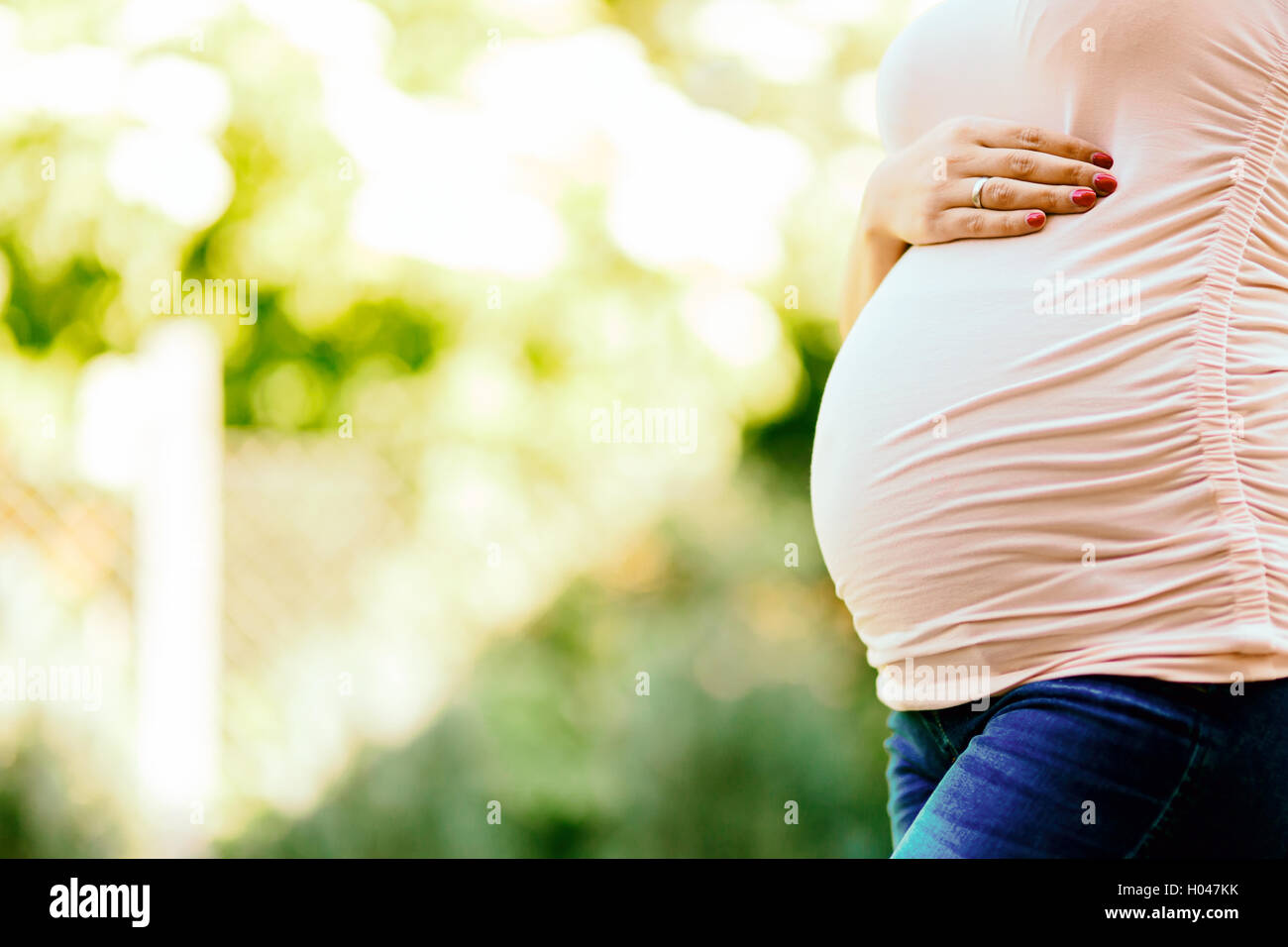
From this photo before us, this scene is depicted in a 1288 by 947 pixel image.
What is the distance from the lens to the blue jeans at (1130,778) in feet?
2.91

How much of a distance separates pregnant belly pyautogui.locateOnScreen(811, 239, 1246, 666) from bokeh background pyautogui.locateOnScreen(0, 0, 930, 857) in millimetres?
2039

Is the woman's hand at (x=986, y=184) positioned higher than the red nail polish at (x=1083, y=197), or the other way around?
the woman's hand at (x=986, y=184)

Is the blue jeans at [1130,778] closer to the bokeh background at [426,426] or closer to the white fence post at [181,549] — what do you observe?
the bokeh background at [426,426]

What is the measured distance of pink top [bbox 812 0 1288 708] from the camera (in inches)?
35.6

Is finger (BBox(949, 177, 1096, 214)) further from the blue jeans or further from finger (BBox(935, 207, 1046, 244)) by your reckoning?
the blue jeans

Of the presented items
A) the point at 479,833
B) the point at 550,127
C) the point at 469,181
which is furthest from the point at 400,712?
the point at 550,127

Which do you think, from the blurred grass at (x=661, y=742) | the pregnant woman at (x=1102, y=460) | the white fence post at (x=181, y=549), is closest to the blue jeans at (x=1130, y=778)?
the pregnant woman at (x=1102, y=460)

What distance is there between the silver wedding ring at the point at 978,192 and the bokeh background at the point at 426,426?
7.06ft

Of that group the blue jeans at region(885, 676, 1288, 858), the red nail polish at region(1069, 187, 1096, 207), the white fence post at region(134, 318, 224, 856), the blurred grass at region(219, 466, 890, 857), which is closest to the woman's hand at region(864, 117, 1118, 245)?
the red nail polish at region(1069, 187, 1096, 207)

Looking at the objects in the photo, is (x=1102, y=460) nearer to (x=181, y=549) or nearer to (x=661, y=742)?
(x=661, y=742)

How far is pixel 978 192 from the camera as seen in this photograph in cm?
107

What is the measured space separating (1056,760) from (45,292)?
13.4ft

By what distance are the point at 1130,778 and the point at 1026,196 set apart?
0.53m
